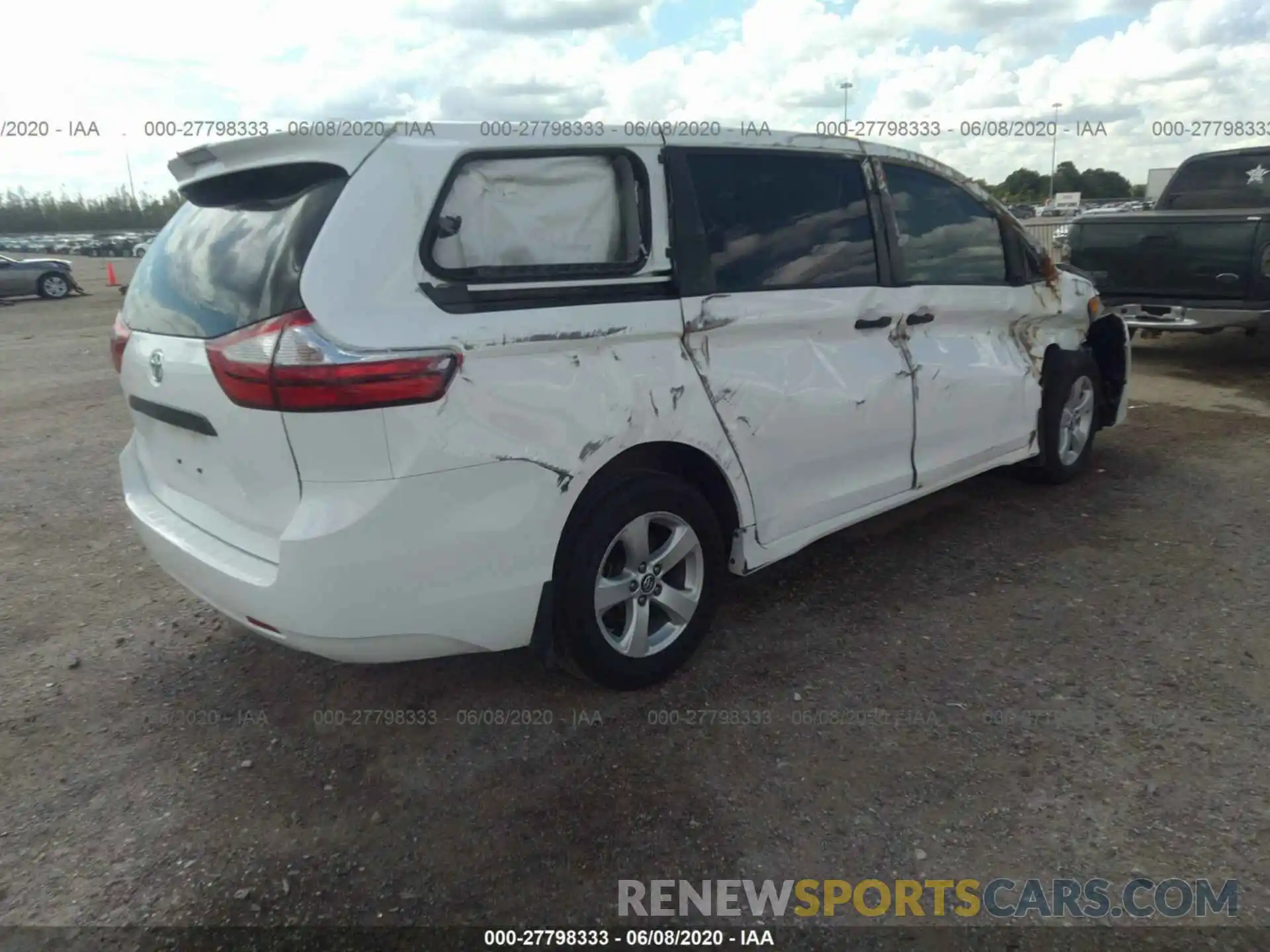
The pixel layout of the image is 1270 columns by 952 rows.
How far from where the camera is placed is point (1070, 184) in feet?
212

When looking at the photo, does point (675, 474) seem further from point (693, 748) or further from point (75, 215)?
point (75, 215)

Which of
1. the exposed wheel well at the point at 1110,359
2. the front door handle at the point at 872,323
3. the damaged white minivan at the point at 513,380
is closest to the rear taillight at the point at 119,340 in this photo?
the damaged white minivan at the point at 513,380

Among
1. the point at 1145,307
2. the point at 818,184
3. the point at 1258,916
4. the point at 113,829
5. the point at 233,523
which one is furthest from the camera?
the point at 1145,307

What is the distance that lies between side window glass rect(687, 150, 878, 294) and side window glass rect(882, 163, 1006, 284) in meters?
0.24

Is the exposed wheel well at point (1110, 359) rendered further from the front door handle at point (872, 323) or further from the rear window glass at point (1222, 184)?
the rear window glass at point (1222, 184)

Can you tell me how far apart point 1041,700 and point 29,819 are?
312cm

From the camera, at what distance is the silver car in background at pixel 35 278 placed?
22344 millimetres

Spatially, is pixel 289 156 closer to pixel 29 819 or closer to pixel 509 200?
pixel 509 200

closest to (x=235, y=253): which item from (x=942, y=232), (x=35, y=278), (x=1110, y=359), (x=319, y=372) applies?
(x=319, y=372)

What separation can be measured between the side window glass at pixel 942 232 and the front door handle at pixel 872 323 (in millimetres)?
265

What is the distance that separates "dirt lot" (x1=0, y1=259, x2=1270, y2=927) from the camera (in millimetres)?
2447

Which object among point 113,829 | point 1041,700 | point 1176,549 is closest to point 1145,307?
point 1176,549

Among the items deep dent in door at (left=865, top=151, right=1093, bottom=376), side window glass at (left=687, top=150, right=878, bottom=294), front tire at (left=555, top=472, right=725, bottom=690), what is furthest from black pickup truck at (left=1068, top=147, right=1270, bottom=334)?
front tire at (left=555, top=472, right=725, bottom=690)

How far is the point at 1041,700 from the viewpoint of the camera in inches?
124
